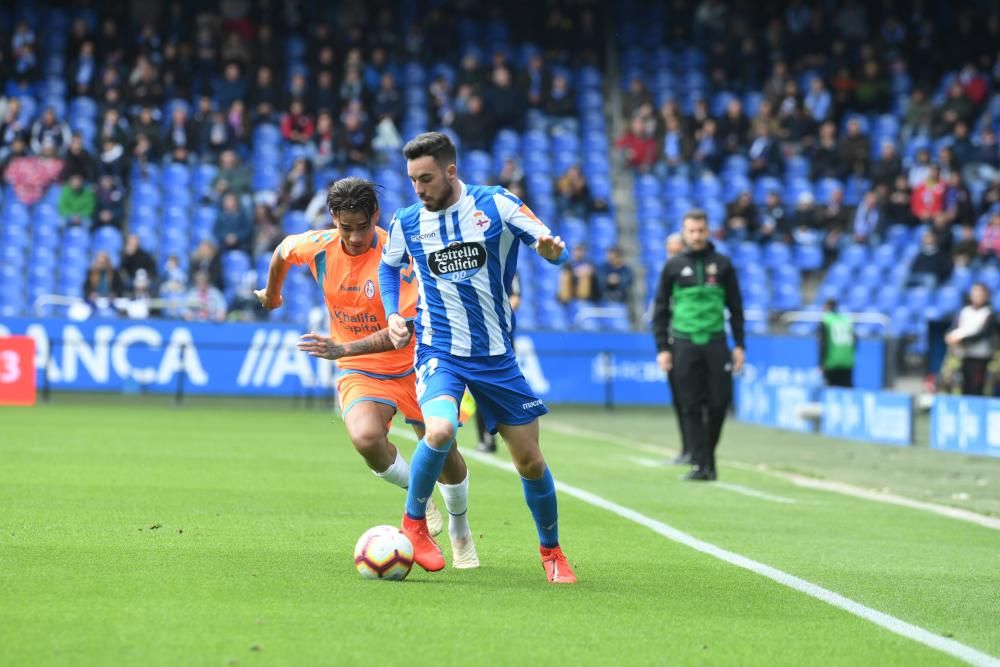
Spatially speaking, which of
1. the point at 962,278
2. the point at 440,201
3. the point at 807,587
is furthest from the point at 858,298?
the point at 440,201

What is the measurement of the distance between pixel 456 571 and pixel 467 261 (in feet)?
4.98

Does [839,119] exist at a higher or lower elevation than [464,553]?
higher

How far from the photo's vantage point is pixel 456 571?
759 centimetres

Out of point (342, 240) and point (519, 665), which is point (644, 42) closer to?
point (342, 240)

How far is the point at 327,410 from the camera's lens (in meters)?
24.8

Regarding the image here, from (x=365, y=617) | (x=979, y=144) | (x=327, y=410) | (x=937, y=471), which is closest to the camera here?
(x=365, y=617)

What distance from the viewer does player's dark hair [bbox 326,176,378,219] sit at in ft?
26.9

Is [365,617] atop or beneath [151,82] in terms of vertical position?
beneath

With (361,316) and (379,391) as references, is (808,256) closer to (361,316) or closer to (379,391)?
(361,316)

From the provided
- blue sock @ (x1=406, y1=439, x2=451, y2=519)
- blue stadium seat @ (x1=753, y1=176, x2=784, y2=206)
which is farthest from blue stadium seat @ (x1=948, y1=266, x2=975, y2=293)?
blue sock @ (x1=406, y1=439, x2=451, y2=519)

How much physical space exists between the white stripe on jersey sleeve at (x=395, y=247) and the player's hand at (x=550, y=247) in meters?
0.82

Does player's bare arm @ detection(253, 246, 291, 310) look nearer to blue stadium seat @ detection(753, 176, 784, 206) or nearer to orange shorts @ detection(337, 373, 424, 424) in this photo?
orange shorts @ detection(337, 373, 424, 424)

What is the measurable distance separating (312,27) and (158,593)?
93.9 ft

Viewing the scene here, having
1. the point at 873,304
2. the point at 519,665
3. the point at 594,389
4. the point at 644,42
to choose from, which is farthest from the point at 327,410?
the point at 519,665
